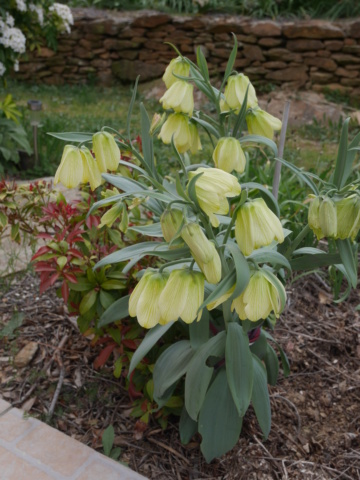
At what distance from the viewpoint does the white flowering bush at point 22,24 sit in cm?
392

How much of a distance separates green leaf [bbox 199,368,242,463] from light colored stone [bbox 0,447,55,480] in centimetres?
44

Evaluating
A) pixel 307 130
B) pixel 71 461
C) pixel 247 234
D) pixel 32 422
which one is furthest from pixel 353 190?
pixel 307 130

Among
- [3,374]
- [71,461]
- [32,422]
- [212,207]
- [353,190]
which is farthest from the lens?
[3,374]

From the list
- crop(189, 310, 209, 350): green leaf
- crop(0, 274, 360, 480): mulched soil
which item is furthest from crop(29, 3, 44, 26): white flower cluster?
crop(189, 310, 209, 350): green leaf

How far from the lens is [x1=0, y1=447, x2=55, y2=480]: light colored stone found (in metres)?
1.56

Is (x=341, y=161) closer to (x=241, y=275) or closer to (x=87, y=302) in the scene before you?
(x=241, y=275)

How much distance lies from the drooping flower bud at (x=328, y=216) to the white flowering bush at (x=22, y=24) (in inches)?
131

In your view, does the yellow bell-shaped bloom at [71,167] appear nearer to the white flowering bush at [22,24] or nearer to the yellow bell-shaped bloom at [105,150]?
the yellow bell-shaped bloom at [105,150]

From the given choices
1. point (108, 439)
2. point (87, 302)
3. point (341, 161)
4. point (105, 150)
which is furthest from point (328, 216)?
point (108, 439)

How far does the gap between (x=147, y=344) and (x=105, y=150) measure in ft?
1.79

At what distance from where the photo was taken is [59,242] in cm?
178

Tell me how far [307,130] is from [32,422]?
4.35m

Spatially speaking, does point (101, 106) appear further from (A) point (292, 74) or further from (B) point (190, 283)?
(B) point (190, 283)

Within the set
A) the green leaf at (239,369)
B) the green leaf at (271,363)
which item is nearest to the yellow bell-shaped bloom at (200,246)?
the green leaf at (239,369)
